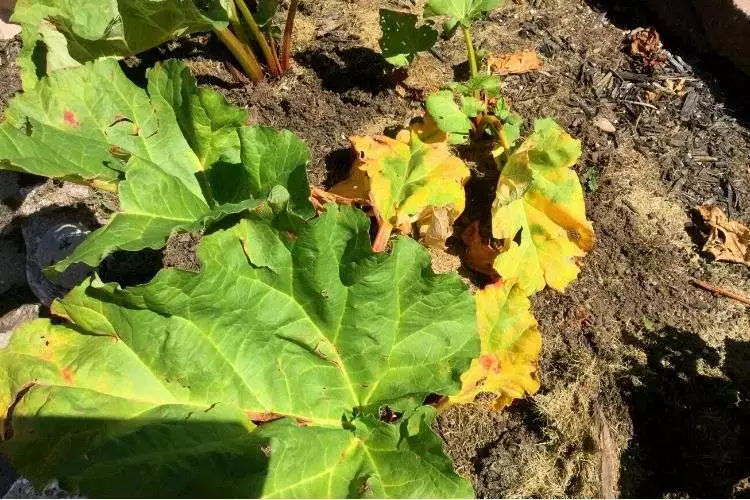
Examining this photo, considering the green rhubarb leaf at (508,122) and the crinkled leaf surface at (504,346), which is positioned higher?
the green rhubarb leaf at (508,122)

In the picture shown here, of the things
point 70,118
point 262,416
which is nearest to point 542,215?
point 262,416

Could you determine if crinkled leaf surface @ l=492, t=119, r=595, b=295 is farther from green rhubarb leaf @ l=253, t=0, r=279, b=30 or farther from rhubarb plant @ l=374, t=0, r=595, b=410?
green rhubarb leaf @ l=253, t=0, r=279, b=30

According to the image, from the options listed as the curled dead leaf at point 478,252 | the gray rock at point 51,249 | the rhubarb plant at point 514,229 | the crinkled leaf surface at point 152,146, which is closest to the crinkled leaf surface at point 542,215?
the rhubarb plant at point 514,229

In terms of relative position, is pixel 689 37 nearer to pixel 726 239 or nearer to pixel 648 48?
pixel 648 48

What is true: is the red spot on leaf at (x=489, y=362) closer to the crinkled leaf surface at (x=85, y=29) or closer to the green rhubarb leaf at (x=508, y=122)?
the green rhubarb leaf at (x=508, y=122)

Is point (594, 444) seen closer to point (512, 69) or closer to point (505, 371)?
point (505, 371)

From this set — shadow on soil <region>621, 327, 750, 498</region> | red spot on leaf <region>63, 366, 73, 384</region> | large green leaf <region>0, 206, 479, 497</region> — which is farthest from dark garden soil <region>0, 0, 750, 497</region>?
red spot on leaf <region>63, 366, 73, 384</region>
